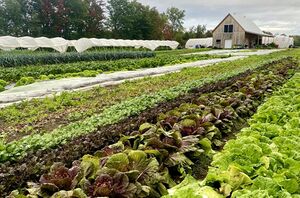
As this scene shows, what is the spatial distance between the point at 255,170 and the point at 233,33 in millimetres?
55823

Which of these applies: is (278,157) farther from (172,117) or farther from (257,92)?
(257,92)

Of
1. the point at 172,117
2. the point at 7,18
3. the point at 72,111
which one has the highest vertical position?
the point at 7,18

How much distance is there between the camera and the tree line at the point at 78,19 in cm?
5159

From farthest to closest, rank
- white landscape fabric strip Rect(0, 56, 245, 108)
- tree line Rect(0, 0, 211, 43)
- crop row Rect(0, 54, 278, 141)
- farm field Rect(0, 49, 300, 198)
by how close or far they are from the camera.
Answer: tree line Rect(0, 0, 211, 43) < white landscape fabric strip Rect(0, 56, 245, 108) < crop row Rect(0, 54, 278, 141) < farm field Rect(0, 49, 300, 198)

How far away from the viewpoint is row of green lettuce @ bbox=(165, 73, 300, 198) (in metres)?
2.37

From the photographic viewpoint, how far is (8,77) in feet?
49.0

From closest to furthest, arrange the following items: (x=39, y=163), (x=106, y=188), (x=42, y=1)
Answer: (x=106, y=188) → (x=39, y=163) → (x=42, y=1)

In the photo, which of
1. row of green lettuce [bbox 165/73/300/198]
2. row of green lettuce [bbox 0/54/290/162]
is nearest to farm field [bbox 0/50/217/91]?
row of green lettuce [bbox 0/54/290/162]

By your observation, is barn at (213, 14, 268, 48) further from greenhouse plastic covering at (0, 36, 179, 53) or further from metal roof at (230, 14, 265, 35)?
greenhouse plastic covering at (0, 36, 179, 53)

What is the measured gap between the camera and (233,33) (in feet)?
184

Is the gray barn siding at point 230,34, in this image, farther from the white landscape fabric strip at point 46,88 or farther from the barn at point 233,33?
the white landscape fabric strip at point 46,88

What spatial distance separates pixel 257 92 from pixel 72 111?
4177 millimetres

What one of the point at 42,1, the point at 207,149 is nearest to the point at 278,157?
the point at 207,149

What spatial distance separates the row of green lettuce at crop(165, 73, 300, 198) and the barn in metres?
52.0
